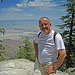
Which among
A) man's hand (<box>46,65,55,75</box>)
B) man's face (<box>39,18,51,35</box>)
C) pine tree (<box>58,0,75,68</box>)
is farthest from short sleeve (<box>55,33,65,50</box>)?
pine tree (<box>58,0,75,68</box>)

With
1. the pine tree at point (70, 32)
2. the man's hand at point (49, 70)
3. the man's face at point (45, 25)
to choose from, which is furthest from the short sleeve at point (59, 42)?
the pine tree at point (70, 32)

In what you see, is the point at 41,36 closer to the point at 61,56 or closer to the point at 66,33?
the point at 61,56

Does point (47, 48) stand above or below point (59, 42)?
below

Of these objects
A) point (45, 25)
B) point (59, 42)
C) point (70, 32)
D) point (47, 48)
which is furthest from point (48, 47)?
point (70, 32)

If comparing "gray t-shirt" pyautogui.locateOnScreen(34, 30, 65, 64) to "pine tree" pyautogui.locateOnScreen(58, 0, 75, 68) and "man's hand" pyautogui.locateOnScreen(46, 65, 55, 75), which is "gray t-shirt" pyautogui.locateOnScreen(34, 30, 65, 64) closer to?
"man's hand" pyautogui.locateOnScreen(46, 65, 55, 75)

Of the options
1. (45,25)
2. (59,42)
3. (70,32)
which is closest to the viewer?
(59,42)

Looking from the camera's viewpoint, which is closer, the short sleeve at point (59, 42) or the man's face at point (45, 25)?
the short sleeve at point (59, 42)

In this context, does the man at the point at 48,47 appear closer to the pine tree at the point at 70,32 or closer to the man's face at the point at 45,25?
the man's face at the point at 45,25

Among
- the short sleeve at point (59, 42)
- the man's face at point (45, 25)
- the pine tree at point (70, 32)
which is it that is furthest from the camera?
the pine tree at point (70, 32)

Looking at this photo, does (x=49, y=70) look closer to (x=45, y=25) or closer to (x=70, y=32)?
(x=45, y=25)

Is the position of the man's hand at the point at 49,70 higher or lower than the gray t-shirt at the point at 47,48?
lower

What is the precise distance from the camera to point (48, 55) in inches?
109

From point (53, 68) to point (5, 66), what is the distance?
6431 mm

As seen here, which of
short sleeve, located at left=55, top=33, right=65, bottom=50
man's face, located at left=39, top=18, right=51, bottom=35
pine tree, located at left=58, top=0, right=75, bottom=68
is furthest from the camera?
pine tree, located at left=58, top=0, right=75, bottom=68
